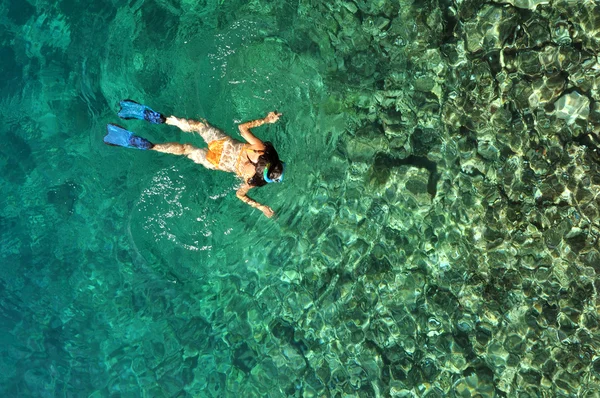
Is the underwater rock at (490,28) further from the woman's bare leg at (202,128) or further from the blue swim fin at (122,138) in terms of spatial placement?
the blue swim fin at (122,138)

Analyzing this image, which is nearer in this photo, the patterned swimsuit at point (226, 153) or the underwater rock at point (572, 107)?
the underwater rock at point (572, 107)

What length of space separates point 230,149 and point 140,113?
1302 mm

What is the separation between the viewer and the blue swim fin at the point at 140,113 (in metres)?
6.03

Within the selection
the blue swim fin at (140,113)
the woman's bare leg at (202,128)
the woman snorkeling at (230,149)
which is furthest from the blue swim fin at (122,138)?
the woman's bare leg at (202,128)

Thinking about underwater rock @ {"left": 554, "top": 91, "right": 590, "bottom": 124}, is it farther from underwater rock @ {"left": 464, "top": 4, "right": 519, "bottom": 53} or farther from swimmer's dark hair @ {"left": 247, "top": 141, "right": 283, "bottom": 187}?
swimmer's dark hair @ {"left": 247, "top": 141, "right": 283, "bottom": 187}

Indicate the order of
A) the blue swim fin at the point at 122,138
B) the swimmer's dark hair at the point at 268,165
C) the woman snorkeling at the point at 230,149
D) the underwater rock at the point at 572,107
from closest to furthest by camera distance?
the swimmer's dark hair at the point at 268,165
the woman snorkeling at the point at 230,149
the underwater rock at the point at 572,107
the blue swim fin at the point at 122,138

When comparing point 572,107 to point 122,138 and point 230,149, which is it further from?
point 122,138

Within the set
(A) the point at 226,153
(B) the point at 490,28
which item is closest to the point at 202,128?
(A) the point at 226,153

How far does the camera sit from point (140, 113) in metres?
6.11

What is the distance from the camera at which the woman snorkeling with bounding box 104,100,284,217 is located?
213 inches

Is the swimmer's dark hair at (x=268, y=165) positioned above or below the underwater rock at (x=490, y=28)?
below

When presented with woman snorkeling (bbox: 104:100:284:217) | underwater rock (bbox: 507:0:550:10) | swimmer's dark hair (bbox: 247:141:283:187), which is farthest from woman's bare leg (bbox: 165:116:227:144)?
underwater rock (bbox: 507:0:550:10)

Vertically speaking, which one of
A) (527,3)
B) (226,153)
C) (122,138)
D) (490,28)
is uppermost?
(527,3)

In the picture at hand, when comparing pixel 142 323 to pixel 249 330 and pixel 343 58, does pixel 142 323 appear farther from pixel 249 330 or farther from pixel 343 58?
pixel 343 58
